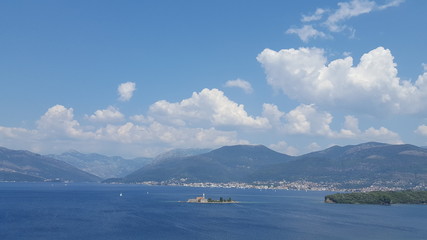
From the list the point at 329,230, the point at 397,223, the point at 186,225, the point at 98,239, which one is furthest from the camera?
the point at 397,223

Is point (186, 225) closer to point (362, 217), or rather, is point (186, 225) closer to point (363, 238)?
point (363, 238)

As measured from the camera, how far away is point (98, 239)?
115 metres

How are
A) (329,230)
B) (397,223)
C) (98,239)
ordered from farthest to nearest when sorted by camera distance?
(397,223)
(329,230)
(98,239)

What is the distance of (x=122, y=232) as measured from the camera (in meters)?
129

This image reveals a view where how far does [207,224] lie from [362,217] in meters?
70.0

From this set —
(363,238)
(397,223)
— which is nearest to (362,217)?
(397,223)

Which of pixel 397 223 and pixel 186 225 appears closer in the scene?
pixel 186 225

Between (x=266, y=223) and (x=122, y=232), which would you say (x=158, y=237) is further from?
(x=266, y=223)

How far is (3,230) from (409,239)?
12022cm

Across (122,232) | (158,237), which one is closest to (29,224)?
(122,232)

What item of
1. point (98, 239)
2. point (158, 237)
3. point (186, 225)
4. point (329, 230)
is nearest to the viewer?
point (98, 239)

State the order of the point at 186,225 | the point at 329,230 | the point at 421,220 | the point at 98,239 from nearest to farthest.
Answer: the point at 98,239 < the point at 329,230 < the point at 186,225 < the point at 421,220

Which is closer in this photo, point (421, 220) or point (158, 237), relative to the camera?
point (158, 237)

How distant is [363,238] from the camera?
121562 millimetres
